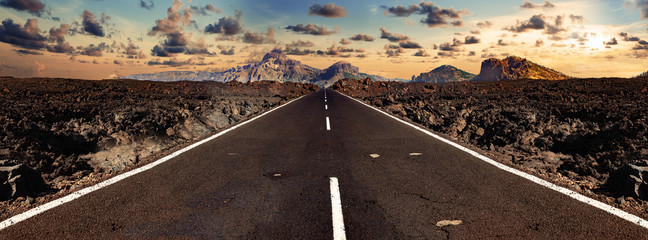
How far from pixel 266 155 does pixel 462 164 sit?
12.4 feet

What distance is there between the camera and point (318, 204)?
371 cm

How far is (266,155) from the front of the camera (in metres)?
6.18

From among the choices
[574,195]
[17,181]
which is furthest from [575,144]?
[17,181]

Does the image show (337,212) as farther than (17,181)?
No

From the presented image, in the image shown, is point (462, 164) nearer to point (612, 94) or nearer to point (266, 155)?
point (266, 155)

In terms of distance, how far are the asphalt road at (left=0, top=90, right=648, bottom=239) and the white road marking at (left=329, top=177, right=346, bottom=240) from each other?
0.19 feet

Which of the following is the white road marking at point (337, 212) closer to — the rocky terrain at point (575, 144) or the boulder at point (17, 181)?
the rocky terrain at point (575, 144)

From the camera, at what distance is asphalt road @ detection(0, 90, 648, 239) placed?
10.0 feet

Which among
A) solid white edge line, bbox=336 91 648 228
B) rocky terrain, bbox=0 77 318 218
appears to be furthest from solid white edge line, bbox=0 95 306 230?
solid white edge line, bbox=336 91 648 228

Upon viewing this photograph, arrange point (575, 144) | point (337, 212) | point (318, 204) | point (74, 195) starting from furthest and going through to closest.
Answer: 1. point (575, 144)
2. point (74, 195)
3. point (318, 204)
4. point (337, 212)

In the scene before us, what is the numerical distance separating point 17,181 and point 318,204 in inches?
161

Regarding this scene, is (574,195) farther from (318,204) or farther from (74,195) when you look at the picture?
(74,195)

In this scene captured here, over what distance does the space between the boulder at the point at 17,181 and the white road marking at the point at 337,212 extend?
161 inches

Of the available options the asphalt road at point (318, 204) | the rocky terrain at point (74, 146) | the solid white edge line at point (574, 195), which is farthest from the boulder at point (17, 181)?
the solid white edge line at point (574, 195)
